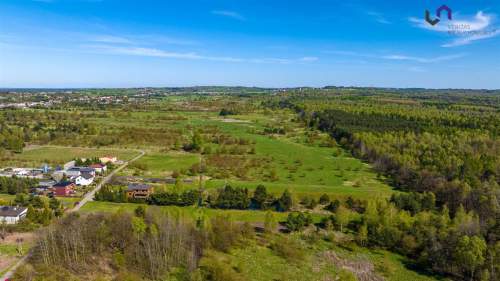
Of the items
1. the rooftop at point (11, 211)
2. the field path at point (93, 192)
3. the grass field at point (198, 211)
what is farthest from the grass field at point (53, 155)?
the grass field at point (198, 211)

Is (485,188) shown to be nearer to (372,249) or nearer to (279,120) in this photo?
(372,249)

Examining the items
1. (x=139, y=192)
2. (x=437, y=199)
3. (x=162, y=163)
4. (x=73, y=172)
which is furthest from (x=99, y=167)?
(x=437, y=199)

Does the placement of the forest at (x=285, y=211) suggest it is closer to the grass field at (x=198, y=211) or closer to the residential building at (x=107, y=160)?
the grass field at (x=198, y=211)

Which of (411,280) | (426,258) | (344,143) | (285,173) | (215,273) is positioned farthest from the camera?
(344,143)

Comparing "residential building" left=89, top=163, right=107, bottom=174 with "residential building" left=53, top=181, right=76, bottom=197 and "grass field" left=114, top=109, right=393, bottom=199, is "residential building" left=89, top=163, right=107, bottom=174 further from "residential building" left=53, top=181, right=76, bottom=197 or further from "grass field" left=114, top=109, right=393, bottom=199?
"residential building" left=53, top=181, right=76, bottom=197

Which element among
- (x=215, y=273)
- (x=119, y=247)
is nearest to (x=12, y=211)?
(x=119, y=247)

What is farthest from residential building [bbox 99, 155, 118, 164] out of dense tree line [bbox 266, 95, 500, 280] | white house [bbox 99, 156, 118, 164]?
dense tree line [bbox 266, 95, 500, 280]

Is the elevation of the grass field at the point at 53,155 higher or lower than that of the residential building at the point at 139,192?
lower
